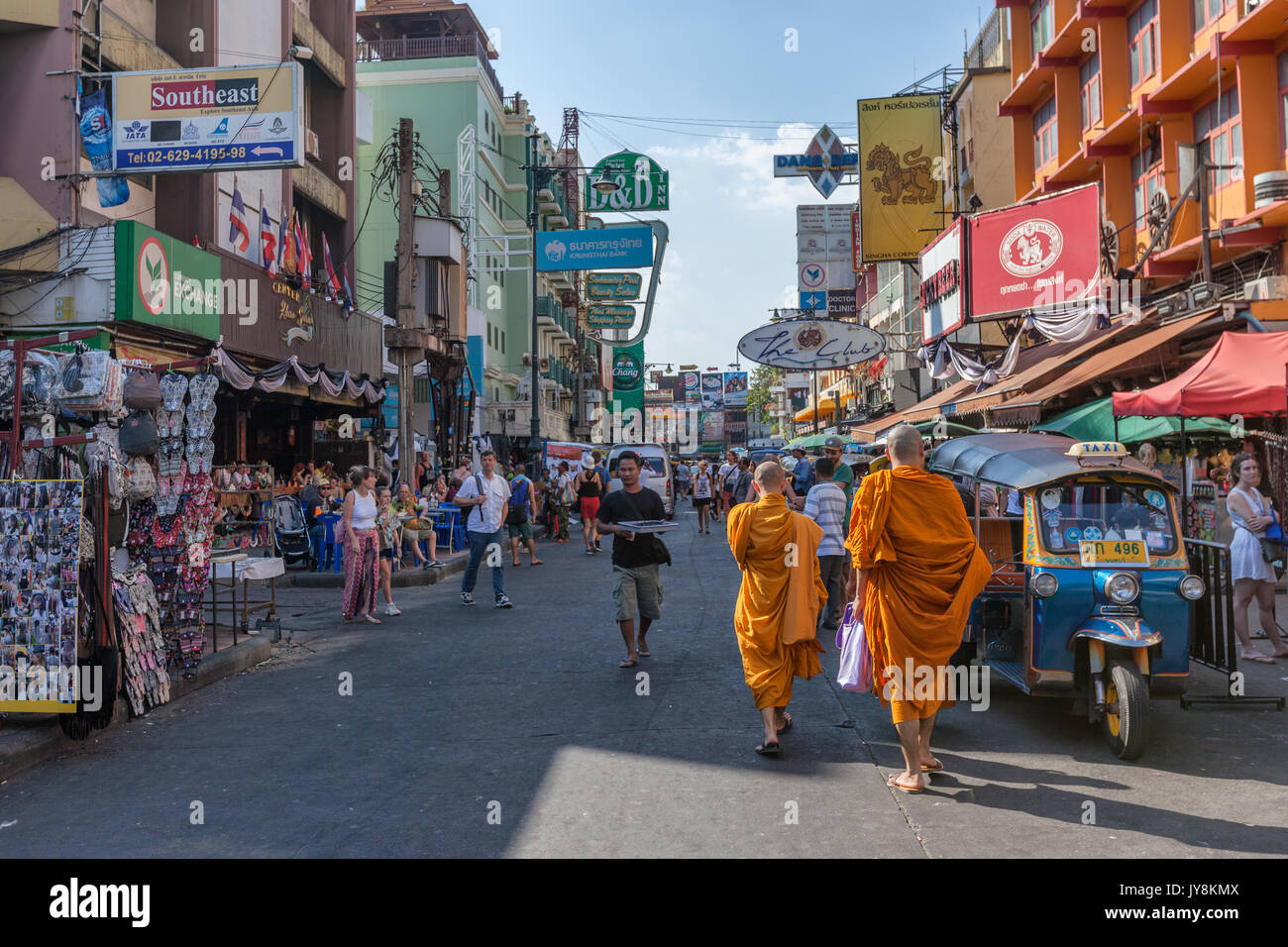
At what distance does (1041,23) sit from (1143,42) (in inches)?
227

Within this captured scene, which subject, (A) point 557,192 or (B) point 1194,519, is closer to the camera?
(B) point 1194,519

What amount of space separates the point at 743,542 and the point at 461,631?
5.14 metres

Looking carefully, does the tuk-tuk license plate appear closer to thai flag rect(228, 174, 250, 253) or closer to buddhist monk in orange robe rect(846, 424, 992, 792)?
buddhist monk in orange robe rect(846, 424, 992, 792)

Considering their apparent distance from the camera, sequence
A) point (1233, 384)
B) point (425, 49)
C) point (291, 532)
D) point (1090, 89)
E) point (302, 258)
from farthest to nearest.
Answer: point (425, 49), point (1090, 89), point (302, 258), point (291, 532), point (1233, 384)

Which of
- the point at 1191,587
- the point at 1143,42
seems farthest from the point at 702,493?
the point at 1191,587

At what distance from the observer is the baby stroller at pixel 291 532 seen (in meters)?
15.6

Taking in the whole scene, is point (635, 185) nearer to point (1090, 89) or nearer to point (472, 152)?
point (1090, 89)

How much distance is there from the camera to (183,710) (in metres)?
7.55

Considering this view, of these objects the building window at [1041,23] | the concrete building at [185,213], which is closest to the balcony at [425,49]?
the concrete building at [185,213]

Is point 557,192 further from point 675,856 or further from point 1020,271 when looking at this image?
point 675,856

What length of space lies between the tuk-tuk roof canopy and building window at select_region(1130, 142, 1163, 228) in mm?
12829

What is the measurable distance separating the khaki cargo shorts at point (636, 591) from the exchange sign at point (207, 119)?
9.29 m

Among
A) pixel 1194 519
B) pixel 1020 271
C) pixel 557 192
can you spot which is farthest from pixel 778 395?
pixel 1194 519

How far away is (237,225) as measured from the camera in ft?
62.9
